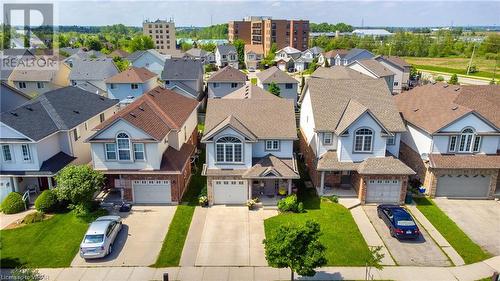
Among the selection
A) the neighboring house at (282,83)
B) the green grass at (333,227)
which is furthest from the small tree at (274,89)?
the green grass at (333,227)

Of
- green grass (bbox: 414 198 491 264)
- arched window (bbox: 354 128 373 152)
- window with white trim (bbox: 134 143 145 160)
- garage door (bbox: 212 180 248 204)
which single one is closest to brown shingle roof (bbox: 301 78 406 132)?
arched window (bbox: 354 128 373 152)

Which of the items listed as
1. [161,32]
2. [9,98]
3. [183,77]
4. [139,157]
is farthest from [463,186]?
[161,32]

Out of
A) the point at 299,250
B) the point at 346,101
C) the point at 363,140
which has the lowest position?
the point at 299,250

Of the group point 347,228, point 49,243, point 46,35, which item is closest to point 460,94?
point 347,228

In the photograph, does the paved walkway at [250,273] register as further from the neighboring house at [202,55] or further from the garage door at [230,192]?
the neighboring house at [202,55]

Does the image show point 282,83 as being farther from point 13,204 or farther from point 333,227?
point 13,204

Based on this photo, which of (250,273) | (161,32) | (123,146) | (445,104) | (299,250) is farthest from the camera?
(161,32)

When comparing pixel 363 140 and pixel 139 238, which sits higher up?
pixel 363 140
